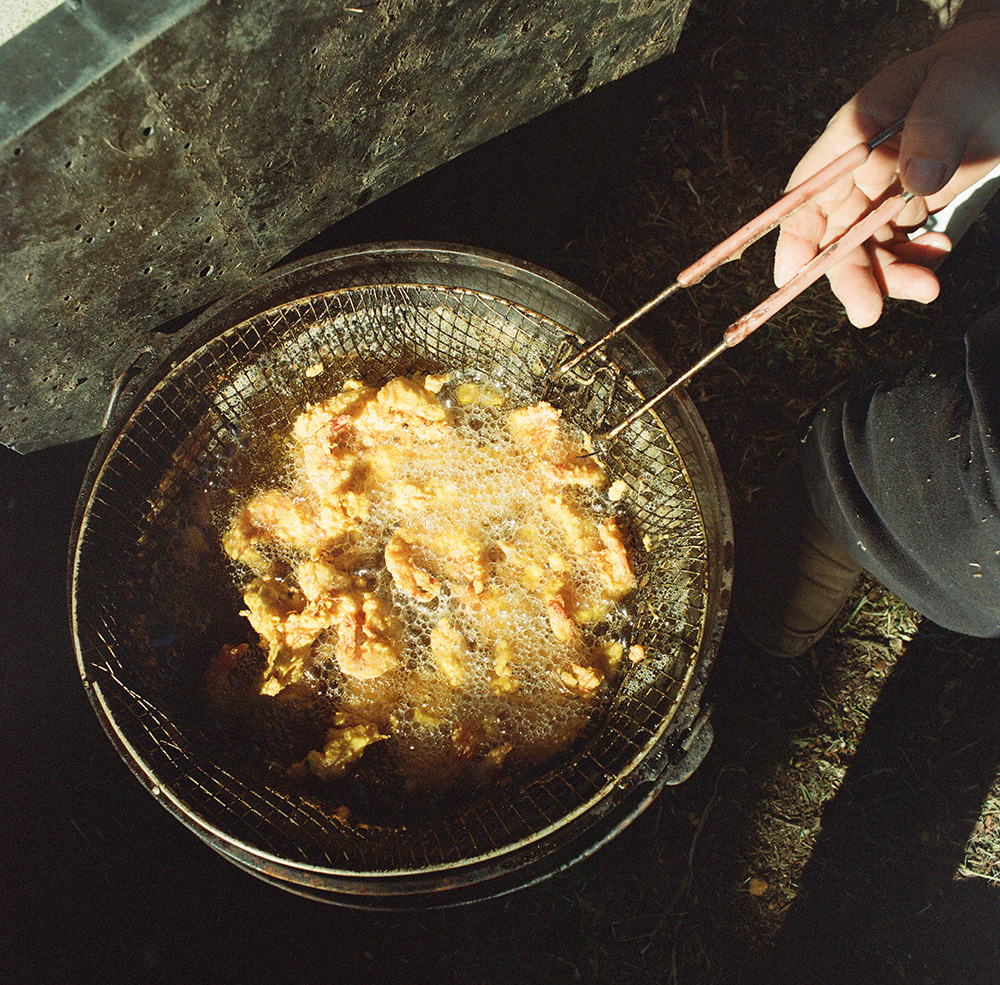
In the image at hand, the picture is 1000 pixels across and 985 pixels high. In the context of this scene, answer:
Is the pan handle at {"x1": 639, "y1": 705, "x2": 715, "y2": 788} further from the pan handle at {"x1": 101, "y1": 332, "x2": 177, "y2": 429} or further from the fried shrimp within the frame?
the pan handle at {"x1": 101, "y1": 332, "x2": 177, "y2": 429}

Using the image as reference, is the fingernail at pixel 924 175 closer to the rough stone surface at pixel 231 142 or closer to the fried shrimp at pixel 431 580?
the rough stone surface at pixel 231 142

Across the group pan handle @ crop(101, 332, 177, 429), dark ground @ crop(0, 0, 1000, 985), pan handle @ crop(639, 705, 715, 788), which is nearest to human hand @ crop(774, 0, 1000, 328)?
dark ground @ crop(0, 0, 1000, 985)

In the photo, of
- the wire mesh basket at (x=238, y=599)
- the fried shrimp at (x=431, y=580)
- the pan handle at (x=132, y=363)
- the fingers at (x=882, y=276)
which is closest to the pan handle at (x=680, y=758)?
the wire mesh basket at (x=238, y=599)

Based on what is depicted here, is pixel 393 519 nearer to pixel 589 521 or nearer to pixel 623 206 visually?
pixel 589 521

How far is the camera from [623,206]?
1923mm

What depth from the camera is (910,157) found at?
110 cm

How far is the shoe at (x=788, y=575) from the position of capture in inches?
63.7

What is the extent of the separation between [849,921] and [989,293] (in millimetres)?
1817

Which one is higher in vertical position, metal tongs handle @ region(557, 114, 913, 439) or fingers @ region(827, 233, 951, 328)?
fingers @ region(827, 233, 951, 328)

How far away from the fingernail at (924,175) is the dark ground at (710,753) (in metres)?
0.72

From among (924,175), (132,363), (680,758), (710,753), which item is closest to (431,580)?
(680,758)

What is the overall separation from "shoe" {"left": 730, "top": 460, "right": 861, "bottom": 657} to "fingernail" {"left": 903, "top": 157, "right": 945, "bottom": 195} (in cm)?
72

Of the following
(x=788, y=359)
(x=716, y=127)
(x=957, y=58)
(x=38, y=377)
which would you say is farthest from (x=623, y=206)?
(x=38, y=377)

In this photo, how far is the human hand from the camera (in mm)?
1113
